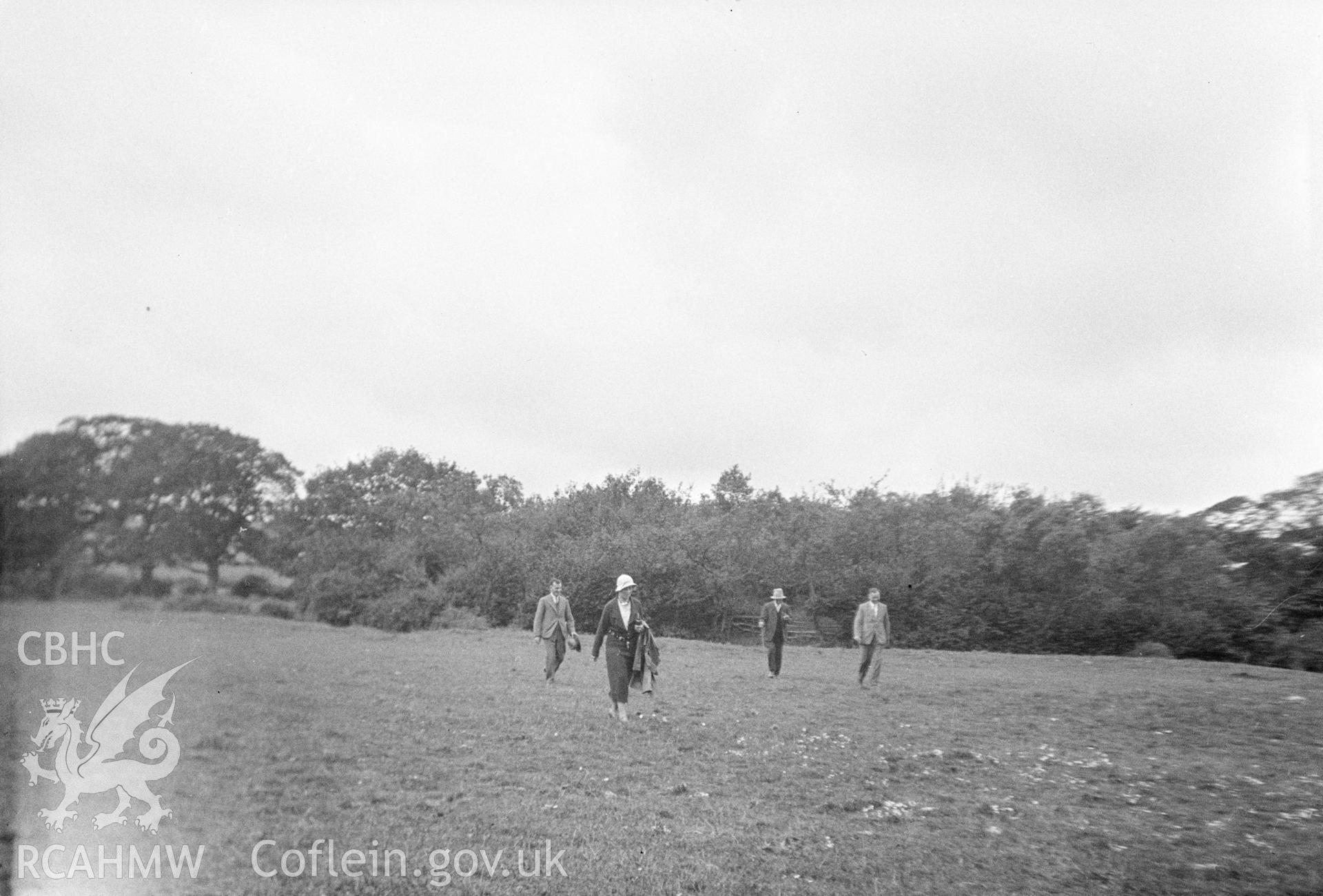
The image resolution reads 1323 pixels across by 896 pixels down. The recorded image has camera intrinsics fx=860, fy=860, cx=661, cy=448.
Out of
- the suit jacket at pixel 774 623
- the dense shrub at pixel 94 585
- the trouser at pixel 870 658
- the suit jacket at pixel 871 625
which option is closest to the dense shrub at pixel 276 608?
the dense shrub at pixel 94 585

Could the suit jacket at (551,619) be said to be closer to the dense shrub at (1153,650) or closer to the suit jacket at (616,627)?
the suit jacket at (616,627)

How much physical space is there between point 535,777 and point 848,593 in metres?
30.7

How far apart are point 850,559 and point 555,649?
2450cm

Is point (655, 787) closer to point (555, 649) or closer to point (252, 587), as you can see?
point (252, 587)

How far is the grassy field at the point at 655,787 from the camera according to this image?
18.5 ft

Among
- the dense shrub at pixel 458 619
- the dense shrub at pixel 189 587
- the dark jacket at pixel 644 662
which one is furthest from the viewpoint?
the dense shrub at pixel 458 619

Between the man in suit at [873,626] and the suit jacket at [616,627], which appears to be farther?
the man in suit at [873,626]

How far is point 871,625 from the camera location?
17.4 m

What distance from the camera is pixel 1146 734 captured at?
42.8 ft

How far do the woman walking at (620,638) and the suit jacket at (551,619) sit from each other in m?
3.14

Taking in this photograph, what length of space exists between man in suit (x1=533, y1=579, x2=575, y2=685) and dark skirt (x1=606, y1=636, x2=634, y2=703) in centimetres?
334

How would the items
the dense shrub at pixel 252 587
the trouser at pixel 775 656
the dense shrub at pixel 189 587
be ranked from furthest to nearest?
the trouser at pixel 775 656
the dense shrub at pixel 252 587
the dense shrub at pixel 189 587

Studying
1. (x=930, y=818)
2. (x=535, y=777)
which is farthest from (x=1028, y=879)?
(x=535, y=777)

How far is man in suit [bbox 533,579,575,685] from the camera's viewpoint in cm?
1600
